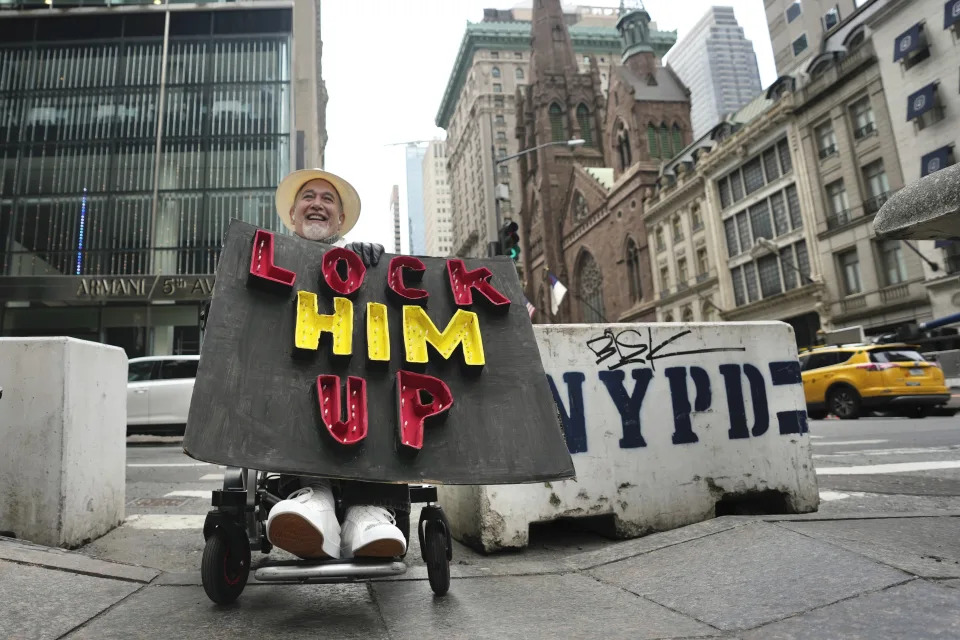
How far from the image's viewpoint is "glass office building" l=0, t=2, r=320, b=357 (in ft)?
90.6

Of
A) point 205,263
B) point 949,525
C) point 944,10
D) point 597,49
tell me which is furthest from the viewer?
point 597,49

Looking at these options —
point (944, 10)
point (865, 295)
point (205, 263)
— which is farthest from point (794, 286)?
point (205, 263)

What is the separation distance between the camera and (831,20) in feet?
153

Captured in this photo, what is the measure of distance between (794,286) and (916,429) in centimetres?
2708

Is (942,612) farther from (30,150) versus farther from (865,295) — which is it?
(30,150)

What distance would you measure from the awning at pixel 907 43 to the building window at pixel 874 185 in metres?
4.74

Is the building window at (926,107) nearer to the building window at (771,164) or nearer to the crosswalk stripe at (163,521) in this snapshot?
the building window at (771,164)

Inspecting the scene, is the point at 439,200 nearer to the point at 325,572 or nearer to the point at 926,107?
the point at 926,107

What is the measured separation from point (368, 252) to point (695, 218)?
44319 mm

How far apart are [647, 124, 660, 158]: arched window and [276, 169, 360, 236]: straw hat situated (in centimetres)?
5557

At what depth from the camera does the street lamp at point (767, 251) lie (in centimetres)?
3319

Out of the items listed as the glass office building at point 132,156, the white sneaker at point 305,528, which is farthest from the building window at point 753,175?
the white sneaker at point 305,528

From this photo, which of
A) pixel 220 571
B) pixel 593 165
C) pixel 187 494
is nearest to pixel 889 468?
pixel 220 571

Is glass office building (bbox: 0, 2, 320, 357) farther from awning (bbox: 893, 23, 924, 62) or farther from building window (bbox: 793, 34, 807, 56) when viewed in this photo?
building window (bbox: 793, 34, 807, 56)
